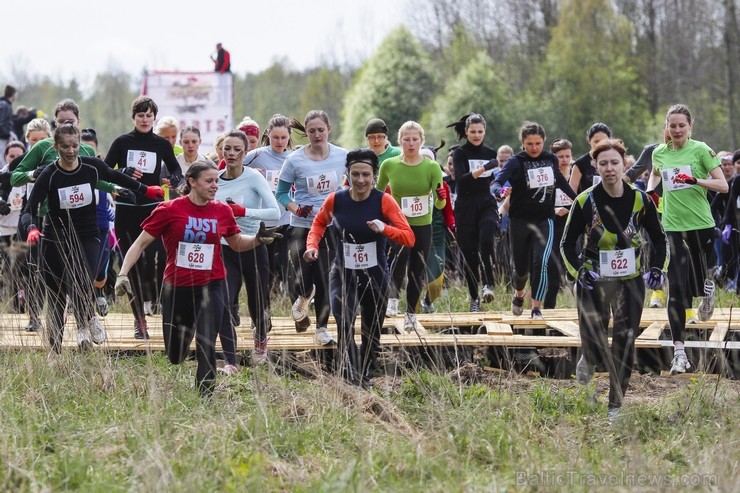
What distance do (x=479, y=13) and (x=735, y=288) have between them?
40.1 m

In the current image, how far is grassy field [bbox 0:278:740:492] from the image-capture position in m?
5.39

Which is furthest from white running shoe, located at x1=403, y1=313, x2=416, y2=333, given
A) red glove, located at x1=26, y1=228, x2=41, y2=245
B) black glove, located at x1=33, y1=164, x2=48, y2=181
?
black glove, located at x1=33, y1=164, x2=48, y2=181

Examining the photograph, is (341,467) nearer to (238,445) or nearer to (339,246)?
(238,445)

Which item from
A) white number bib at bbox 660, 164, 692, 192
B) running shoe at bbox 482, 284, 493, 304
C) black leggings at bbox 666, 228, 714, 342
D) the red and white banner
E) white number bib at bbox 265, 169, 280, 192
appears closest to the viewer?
black leggings at bbox 666, 228, 714, 342

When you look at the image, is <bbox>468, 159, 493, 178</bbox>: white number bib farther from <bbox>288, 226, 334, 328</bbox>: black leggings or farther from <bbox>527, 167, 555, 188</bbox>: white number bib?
<bbox>288, 226, 334, 328</bbox>: black leggings

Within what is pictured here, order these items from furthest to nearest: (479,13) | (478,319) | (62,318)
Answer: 1. (479,13)
2. (478,319)
3. (62,318)

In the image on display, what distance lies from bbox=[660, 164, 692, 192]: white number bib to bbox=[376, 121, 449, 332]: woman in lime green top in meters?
1.94

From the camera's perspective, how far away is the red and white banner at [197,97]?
18.8m

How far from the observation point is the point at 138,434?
577cm

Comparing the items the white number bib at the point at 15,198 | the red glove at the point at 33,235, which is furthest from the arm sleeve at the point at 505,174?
the white number bib at the point at 15,198

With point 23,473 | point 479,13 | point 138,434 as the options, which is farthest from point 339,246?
point 479,13

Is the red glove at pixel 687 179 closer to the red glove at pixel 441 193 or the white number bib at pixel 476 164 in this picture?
the red glove at pixel 441 193

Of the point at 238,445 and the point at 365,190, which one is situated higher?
the point at 365,190

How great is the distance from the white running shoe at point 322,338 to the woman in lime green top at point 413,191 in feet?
3.44
